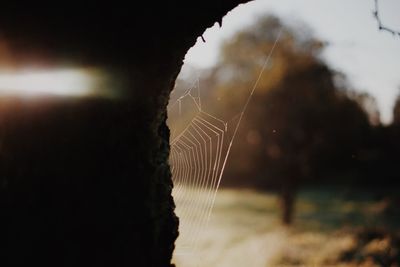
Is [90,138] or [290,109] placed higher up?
[290,109]

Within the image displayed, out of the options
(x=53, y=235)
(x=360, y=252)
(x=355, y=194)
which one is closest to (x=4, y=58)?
(x=53, y=235)

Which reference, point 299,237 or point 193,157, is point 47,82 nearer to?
point 193,157

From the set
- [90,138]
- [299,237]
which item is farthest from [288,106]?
[90,138]

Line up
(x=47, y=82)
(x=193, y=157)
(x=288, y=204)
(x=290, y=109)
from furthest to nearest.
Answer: (x=290, y=109) < (x=288, y=204) < (x=193, y=157) < (x=47, y=82)

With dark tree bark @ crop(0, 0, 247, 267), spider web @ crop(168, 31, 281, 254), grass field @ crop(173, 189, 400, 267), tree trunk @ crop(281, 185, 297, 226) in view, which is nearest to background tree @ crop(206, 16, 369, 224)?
tree trunk @ crop(281, 185, 297, 226)

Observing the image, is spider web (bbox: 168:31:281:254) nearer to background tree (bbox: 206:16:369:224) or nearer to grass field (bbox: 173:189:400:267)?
grass field (bbox: 173:189:400:267)

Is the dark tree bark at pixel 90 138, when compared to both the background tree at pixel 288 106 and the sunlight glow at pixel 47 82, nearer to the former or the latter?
the sunlight glow at pixel 47 82

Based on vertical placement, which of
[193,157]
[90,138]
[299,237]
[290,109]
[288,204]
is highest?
[290,109]
